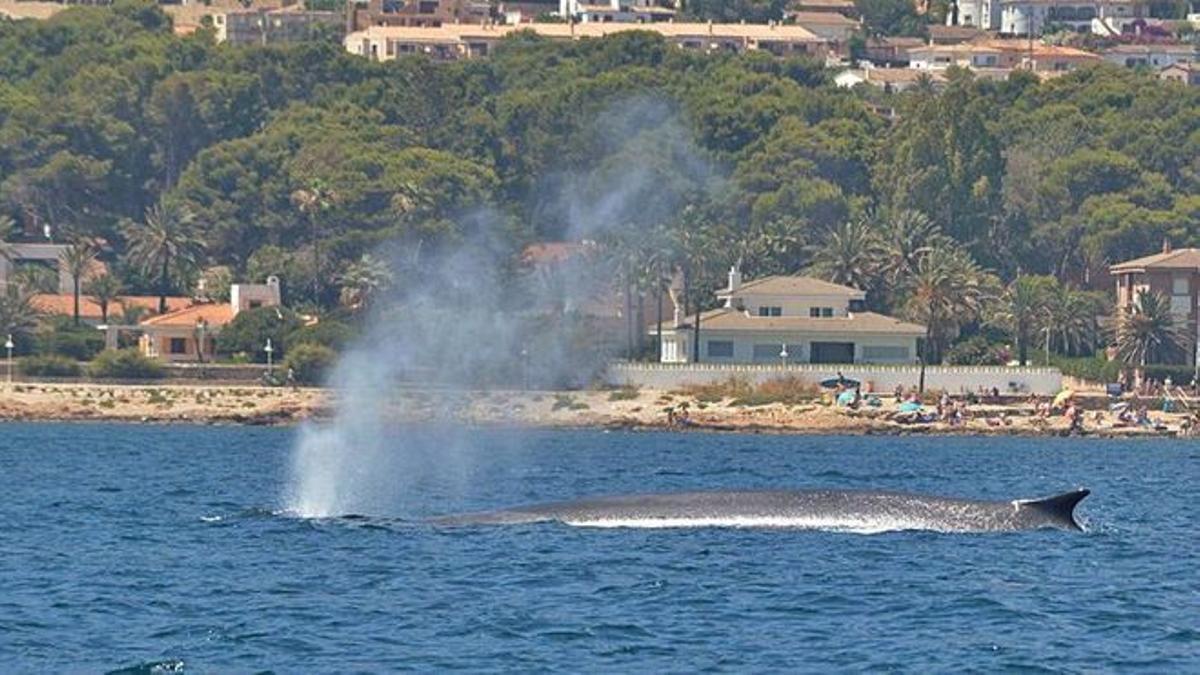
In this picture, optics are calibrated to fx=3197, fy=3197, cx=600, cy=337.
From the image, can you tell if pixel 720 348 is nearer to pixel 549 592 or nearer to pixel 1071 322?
pixel 1071 322

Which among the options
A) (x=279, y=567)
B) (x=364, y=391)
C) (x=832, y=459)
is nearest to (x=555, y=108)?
(x=364, y=391)

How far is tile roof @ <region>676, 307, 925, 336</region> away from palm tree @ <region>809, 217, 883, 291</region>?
9.48 meters

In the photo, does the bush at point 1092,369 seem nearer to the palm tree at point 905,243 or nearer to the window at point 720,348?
A: the palm tree at point 905,243

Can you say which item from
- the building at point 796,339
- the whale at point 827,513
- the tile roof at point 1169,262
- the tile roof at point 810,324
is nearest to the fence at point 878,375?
the building at point 796,339

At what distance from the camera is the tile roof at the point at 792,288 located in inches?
6009

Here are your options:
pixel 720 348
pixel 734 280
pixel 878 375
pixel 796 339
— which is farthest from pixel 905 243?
pixel 878 375

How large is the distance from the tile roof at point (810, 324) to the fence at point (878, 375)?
5.36 meters

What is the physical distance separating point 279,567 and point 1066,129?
150 meters

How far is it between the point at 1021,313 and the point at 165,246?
45.2m

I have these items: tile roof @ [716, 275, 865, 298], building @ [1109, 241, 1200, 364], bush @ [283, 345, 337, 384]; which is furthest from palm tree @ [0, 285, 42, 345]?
building @ [1109, 241, 1200, 364]

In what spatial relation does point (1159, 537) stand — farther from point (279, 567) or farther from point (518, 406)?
point (518, 406)

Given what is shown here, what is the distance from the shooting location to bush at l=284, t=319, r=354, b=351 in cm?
14175

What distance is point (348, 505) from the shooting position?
66438 millimetres

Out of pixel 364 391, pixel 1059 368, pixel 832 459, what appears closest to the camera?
pixel 832 459
